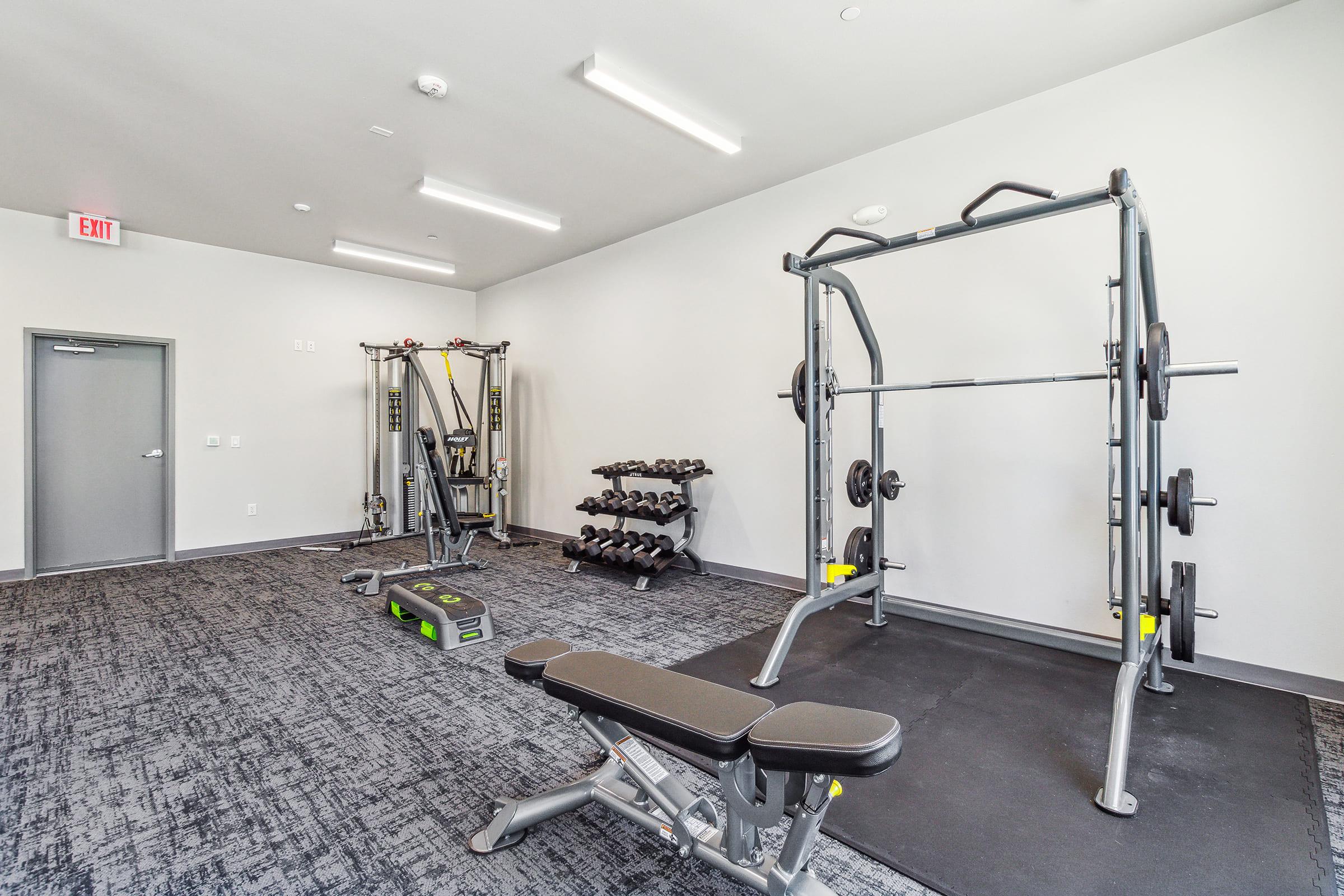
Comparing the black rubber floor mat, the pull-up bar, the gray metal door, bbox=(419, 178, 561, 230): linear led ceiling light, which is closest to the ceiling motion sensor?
the pull-up bar

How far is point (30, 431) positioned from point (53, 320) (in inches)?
34.2

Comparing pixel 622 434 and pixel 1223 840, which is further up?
pixel 622 434

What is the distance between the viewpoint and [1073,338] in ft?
9.64

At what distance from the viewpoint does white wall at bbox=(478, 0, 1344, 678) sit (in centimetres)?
243

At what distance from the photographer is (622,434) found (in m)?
5.41

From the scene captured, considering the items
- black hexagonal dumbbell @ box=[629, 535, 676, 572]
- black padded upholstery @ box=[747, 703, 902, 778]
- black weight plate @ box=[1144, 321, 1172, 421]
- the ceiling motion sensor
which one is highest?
the ceiling motion sensor

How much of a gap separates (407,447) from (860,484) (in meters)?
4.83

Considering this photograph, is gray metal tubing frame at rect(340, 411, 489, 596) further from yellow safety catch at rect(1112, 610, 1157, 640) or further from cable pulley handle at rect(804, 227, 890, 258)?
yellow safety catch at rect(1112, 610, 1157, 640)

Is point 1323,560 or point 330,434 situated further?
point 330,434

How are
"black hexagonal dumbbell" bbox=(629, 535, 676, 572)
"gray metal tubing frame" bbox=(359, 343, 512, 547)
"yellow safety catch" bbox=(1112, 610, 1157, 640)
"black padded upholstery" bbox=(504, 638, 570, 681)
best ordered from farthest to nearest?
"gray metal tubing frame" bbox=(359, 343, 512, 547), "black hexagonal dumbbell" bbox=(629, 535, 676, 572), "yellow safety catch" bbox=(1112, 610, 1157, 640), "black padded upholstery" bbox=(504, 638, 570, 681)

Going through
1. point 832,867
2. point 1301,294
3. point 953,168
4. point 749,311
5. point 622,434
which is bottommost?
point 832,867

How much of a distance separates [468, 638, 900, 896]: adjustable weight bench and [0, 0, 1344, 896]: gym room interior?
0.04ft

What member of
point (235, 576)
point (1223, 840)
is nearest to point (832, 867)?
point (1223, 840)

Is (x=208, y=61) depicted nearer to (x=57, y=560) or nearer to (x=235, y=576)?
(x=235, y=576)
